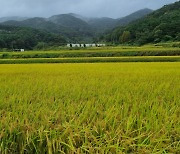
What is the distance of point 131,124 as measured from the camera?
2.59 m

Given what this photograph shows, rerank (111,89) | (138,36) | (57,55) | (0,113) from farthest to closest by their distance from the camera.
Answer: (138,36), (57,55), (111,89), (0,113)

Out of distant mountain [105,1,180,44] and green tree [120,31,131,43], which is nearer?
distant mountain [105,1,180,44]

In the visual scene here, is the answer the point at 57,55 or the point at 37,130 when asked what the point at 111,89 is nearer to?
the point at 37,130

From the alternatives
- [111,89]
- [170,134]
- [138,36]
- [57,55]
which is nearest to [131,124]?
[170,134]

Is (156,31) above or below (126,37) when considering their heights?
above

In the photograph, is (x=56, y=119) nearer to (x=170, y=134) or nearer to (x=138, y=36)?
(x=170, y=134)

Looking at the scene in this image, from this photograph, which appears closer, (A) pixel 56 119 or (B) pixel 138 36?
(A) pixel 56 119

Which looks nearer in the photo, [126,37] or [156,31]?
[156,31]

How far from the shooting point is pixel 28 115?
3.01 m

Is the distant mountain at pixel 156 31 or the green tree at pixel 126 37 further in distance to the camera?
the green tree at pixel 126 37

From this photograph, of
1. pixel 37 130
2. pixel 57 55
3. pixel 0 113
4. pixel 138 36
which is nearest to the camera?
pixel 37 130

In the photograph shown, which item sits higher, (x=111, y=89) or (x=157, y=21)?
(x=157, y=21)

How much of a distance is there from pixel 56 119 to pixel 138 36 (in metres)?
60.5

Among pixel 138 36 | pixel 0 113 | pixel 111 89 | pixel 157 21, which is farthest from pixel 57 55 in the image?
pixel 157 21
